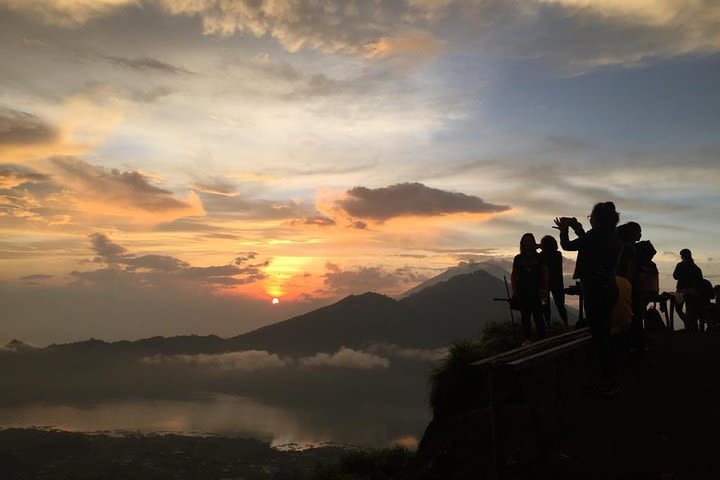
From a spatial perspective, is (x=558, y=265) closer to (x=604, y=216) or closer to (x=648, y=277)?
(x=648, y=277)

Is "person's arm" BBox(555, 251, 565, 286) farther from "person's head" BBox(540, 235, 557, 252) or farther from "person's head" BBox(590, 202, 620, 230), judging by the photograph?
"person's head" BBox(590, 202, 620, 230)

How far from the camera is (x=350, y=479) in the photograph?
707 inches

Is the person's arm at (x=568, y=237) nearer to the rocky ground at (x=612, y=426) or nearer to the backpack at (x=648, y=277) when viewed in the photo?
the rocky ground at (x=612, y=426)

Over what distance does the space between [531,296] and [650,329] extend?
5994 mm

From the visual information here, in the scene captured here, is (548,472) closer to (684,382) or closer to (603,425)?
(603,425)

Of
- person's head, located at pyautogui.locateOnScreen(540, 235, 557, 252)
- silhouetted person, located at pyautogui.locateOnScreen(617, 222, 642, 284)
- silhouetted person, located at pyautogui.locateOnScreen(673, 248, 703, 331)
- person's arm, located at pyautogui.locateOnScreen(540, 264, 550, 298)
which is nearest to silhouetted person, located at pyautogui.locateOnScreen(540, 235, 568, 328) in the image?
person's head, located at pyautogui.locateOnScreen(540, 235, 557, 252)

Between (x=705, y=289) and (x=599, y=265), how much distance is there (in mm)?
9674

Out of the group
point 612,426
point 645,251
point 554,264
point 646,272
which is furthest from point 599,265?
point 554,264

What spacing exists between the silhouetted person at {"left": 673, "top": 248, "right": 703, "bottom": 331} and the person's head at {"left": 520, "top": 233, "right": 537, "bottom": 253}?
21.2 feet

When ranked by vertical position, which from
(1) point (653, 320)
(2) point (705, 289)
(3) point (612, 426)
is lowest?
(3) point (612, 426)

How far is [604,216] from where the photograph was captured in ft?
28.1

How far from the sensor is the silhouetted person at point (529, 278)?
11.6m

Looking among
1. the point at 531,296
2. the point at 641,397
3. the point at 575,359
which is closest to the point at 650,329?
the point at 575,359

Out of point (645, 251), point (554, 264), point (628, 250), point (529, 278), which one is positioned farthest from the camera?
point (554, 264)
